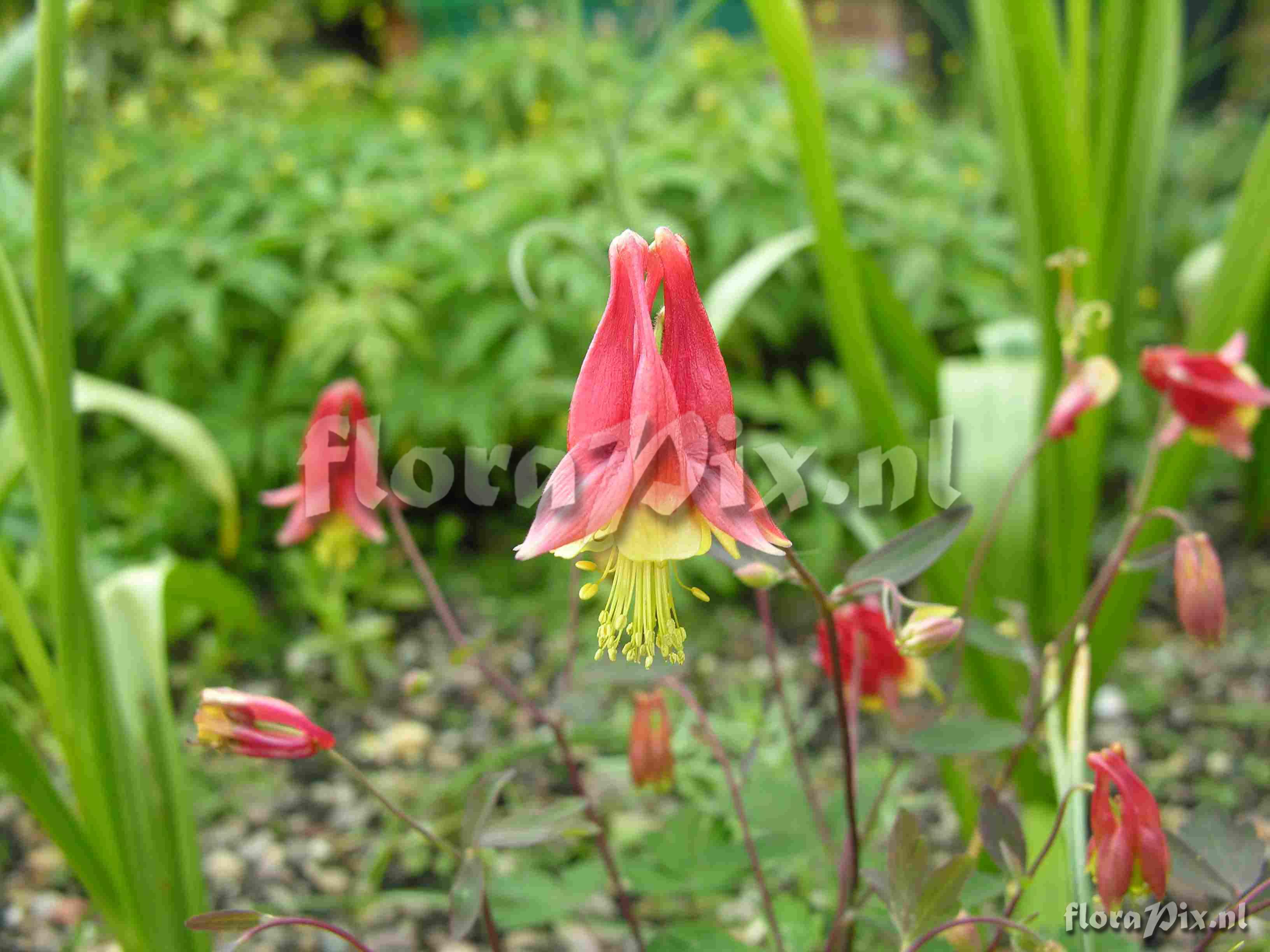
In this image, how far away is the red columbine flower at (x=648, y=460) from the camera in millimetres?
455

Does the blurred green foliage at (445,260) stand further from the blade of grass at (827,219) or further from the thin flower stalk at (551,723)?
the thin flower stalk at (551,723)

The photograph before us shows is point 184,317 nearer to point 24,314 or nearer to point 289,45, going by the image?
point 24,314

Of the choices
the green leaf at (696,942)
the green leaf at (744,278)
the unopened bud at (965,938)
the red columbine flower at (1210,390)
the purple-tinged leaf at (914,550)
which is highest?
the green leaf at (744,278)

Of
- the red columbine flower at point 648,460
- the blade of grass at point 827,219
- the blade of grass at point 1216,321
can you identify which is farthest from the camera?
the blade of grass at point 1216,321

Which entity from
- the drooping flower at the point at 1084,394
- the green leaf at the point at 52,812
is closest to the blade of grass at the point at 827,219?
the drooping flower at the point at 1084,394

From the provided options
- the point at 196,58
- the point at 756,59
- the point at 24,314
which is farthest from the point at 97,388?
the point at 196,58

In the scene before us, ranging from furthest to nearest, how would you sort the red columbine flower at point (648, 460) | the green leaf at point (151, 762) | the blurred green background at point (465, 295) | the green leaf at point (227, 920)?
the blurred green background at point (465, 295) < the green leaf at point (151, 762) < the green leaf at point (227, 920) < the red columbine flower at point (648, 460)

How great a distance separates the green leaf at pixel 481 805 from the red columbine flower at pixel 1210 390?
603 millimetres

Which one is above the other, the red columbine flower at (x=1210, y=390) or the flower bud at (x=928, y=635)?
the red columbine flower at (x=1210, y=390)

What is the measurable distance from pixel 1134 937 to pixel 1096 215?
890 millimetres

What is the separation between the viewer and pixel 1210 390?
826mm

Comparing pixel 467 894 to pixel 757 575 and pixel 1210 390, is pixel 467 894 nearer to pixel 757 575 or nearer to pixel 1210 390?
pixel 757 575

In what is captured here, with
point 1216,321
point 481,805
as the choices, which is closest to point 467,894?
point 481,805

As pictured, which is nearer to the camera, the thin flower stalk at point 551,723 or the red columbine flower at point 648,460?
the red columbine flower at point 648,460
